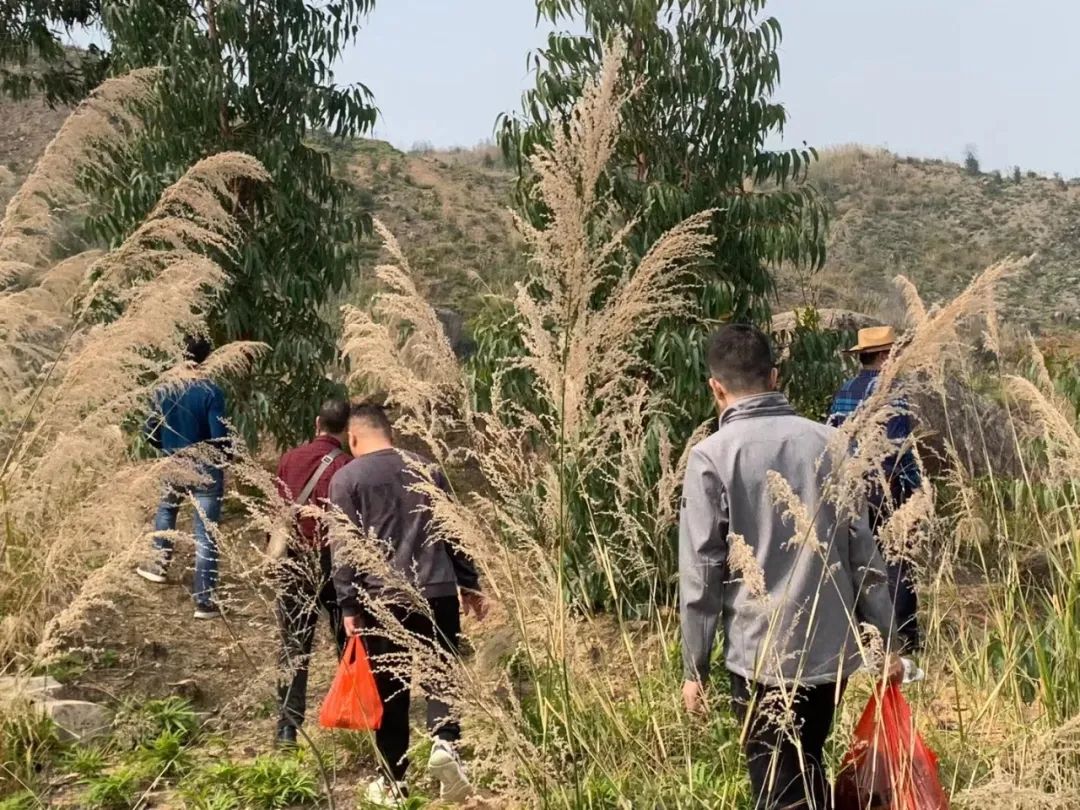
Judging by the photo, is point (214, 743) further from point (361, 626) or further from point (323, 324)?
point (323, 324)

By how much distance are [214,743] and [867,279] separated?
25.0m

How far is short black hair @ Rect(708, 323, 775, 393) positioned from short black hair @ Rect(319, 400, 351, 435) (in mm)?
2261

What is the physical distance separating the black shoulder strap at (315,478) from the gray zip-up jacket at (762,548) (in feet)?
6.94

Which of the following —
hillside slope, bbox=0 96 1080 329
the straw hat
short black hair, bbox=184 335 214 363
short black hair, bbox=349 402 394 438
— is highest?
hillside slope, bbox=0 96 1080 329

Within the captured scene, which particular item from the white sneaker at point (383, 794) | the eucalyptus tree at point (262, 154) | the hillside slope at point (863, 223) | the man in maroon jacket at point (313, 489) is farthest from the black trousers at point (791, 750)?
the hillside slope at point (863, 223)

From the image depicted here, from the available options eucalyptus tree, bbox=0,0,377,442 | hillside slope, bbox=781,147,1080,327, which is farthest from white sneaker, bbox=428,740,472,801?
hillside slope, bbox=781,147,1080,327

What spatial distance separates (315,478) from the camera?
4301 mm

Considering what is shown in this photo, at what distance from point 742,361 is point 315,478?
2282mm

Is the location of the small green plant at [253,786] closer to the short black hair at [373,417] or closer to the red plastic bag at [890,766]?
the short black hair at [373,417]

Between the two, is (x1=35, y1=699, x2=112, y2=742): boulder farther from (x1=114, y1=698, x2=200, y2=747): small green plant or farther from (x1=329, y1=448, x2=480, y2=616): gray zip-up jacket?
(x1=329, y1=448, x2=480, y2=616): gray zip-up jacket

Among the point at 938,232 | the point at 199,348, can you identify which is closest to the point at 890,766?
the point at 199,348

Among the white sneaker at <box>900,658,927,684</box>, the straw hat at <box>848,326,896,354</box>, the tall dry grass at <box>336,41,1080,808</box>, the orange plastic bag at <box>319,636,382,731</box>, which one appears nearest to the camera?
the tall dry grass at <box>336,41,1080,808</box>

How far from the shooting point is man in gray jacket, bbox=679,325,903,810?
254 centimetres

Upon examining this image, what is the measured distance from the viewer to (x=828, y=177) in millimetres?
36969
